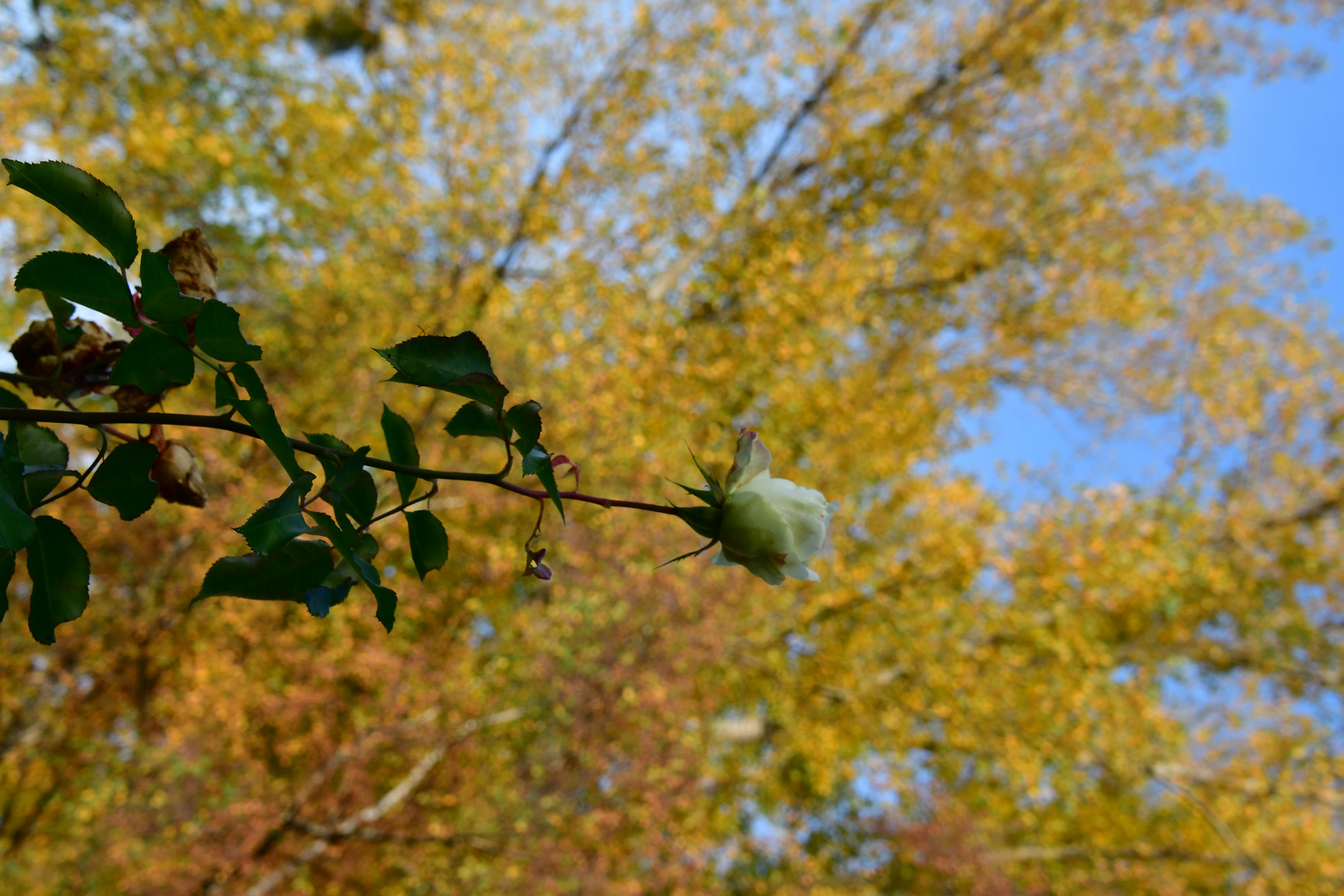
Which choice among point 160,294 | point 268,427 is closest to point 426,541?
point 268,427

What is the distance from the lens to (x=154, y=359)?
0.57 metres

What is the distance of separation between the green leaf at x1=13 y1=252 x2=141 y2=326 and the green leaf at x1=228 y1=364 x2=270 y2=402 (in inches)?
3.3

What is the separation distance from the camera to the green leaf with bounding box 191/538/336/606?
22.8 inches

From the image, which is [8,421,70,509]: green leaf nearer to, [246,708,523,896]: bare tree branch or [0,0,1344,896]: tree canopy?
[0,0,1344,896]: tree canopy

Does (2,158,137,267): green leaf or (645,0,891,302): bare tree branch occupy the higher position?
(645,0,891,302): bare tree branch

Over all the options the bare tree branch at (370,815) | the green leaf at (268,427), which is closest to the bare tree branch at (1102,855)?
the bare tree branch at (370,815)

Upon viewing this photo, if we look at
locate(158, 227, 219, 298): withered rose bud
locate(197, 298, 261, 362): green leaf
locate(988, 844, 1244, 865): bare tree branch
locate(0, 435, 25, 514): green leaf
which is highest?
locate(988, 844, 1244, 865): bare tree branch

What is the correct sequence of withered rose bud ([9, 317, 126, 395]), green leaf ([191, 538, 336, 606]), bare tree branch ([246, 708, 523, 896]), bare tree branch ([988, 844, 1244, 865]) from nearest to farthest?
green leaf ([191, 538, 336, 606]), withered rose bud ([9, 317, 126, 395]), bare tree branch ([246, 708, 523, 896]), bare tree branch ([988, 844, 1244, 865])

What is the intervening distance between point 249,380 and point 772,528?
0.43m

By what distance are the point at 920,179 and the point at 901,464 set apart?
274cm

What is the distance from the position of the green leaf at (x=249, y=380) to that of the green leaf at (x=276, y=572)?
13cm

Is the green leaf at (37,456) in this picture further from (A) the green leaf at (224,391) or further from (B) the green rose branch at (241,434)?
(A) the green leaf at (224,391)

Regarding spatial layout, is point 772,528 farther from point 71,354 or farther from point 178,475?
point 71,354

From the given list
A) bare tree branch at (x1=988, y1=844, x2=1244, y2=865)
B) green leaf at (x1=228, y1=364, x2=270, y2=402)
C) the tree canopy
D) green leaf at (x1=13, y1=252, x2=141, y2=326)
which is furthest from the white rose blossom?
bare tree branch at (x1=988, y1=844, x2=1244, y2=865)
